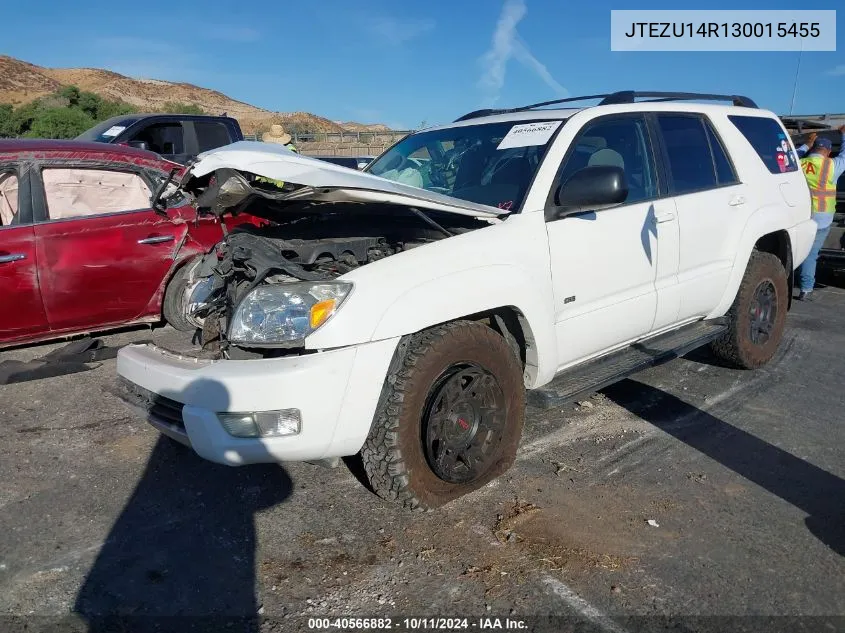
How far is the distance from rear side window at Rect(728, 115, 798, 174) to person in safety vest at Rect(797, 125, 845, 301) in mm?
2112

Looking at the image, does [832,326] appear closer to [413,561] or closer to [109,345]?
[413,561]

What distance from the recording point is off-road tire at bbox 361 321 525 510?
286 cm

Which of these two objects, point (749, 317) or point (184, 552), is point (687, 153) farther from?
point (184, 552)

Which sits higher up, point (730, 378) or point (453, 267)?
point (453, 267)

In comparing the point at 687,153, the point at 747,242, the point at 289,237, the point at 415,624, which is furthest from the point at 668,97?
the point at 415,624

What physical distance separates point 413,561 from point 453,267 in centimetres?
127

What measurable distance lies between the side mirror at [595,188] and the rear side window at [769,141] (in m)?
2.19

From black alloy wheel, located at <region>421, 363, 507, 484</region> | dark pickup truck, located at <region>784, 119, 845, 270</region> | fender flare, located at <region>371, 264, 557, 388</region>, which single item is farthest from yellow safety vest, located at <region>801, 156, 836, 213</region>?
black alloy wheel, located at <region>421, 363, 507, 484</region>

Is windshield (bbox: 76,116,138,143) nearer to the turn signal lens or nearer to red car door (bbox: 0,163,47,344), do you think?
red car door (bbox: 0,163,47,344)

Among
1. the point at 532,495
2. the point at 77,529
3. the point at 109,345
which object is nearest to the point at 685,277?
the point at 532,495

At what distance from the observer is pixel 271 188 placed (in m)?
3.34

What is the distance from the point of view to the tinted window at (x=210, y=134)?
10453mm

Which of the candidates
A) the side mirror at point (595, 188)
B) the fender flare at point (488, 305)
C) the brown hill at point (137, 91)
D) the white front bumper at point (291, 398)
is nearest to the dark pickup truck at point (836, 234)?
the side mirror at point (595, 188)

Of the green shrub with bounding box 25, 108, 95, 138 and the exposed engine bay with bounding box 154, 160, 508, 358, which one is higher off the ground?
the green shrub with bounding box 25, 108, 95, 138
